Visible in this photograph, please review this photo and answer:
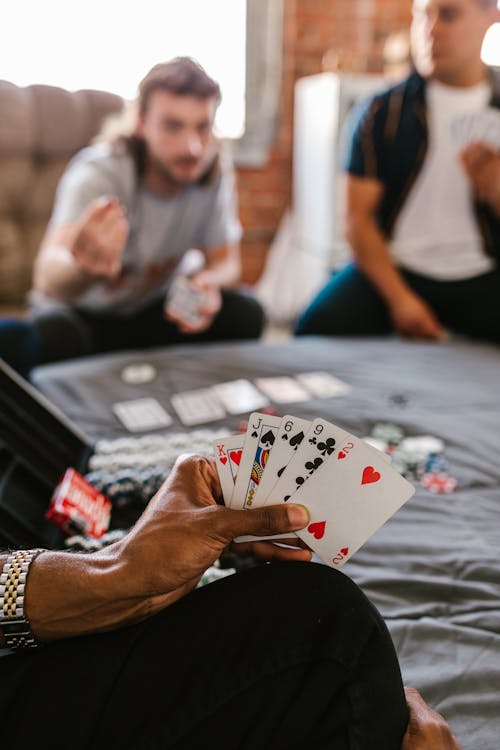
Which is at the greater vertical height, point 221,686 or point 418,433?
point 221,686

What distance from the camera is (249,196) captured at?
389 cm

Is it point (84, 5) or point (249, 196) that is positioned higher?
point (84, 5)

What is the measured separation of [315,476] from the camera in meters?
0.73

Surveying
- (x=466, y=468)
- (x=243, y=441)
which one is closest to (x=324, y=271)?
(x=466, y=468)

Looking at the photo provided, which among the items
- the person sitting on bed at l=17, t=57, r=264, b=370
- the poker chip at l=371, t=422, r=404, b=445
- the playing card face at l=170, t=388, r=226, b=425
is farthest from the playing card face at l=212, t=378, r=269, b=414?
the person sitting on bed at l=17, t=57, r=264, b=370

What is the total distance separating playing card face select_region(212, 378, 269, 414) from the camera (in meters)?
1.56

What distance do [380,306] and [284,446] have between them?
1.71m

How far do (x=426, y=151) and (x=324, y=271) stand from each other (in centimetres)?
128

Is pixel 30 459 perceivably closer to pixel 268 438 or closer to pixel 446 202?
pixel 268 438

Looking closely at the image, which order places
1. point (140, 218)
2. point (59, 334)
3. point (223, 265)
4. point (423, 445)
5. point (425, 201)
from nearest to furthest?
point (423, 445) → point (59, 334) → point (140, 218) → point (425, 201) → point (223, 265)

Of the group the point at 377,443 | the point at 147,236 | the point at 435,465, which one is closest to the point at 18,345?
the point at 147,236

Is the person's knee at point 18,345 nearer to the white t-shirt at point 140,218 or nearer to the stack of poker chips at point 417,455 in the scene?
the white t-shirt at point 140,218

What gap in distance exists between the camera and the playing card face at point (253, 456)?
28.6 inches

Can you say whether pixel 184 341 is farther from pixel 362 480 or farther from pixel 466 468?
pixel 362 480
